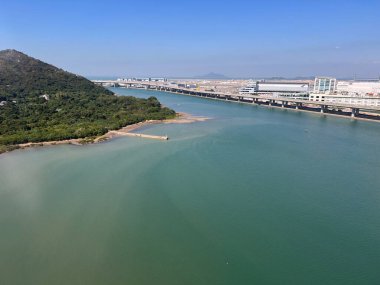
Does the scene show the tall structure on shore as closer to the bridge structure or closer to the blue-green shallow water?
the bridge structure

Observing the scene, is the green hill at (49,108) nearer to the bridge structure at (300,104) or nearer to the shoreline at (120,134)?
the shoreline at (120,134)

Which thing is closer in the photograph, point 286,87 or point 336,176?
point 336,176

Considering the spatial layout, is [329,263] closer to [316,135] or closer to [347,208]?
[347,208]

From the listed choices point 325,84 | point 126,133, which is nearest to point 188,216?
point 126,133

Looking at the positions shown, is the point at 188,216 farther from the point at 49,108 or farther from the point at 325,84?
the point at 325,84

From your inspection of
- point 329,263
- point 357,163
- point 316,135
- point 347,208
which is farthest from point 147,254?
point 316,135

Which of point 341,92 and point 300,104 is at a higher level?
point 341,92

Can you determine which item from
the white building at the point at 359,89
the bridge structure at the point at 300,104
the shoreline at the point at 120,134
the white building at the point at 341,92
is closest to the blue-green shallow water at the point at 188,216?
the shoreline at the point at 120,134

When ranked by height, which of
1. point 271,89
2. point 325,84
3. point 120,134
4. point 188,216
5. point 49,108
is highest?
point 325,84

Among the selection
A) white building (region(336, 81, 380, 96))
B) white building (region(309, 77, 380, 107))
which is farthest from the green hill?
white building (region(336, 81, 380, 96))
